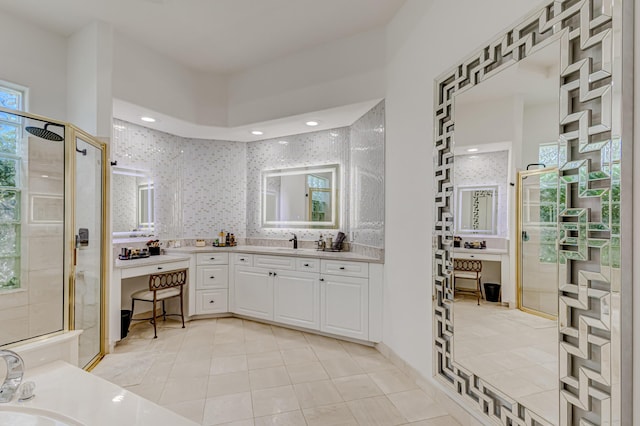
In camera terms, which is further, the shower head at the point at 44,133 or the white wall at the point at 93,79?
the white wall at the point at 93,79

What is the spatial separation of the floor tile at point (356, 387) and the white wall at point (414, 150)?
379mm

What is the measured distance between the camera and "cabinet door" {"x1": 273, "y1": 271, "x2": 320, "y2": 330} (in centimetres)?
363

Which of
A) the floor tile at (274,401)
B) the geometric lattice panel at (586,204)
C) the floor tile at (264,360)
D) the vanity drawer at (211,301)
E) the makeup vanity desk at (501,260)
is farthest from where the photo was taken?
the vanity drawer at (211,301)

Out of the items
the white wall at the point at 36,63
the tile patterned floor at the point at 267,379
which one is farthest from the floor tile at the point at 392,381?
the white wall at the point at 36,63

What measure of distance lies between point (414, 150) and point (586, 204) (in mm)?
1441

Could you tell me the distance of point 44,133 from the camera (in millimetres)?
2445

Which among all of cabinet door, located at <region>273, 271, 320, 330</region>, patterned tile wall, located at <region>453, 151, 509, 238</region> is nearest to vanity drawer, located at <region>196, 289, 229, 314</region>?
cabinet door, located at <region>273, 271, 320, 330</region>

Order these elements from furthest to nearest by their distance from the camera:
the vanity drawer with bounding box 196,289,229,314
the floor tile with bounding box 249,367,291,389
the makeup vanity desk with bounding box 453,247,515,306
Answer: the vanity drawer with bounding box 196,289,229,314 < the floor tile with bounding box 249,367,291,389 < the makeup vanity desk with bounding box 453,247,515,306

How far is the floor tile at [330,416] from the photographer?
2111 millimetres

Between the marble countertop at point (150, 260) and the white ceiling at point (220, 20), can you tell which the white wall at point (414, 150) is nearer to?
the white ceiling at point (220, 20)

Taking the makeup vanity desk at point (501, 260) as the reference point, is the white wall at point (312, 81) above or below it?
above

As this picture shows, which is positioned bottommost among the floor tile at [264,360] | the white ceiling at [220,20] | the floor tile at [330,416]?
the floor tile at [264,360]

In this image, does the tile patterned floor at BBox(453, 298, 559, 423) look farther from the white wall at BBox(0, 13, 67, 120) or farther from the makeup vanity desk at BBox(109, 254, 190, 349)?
the white wall at BBox(0, 13, 67, 120)

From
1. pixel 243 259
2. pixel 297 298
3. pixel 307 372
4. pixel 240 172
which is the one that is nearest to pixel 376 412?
pixel 307 372
